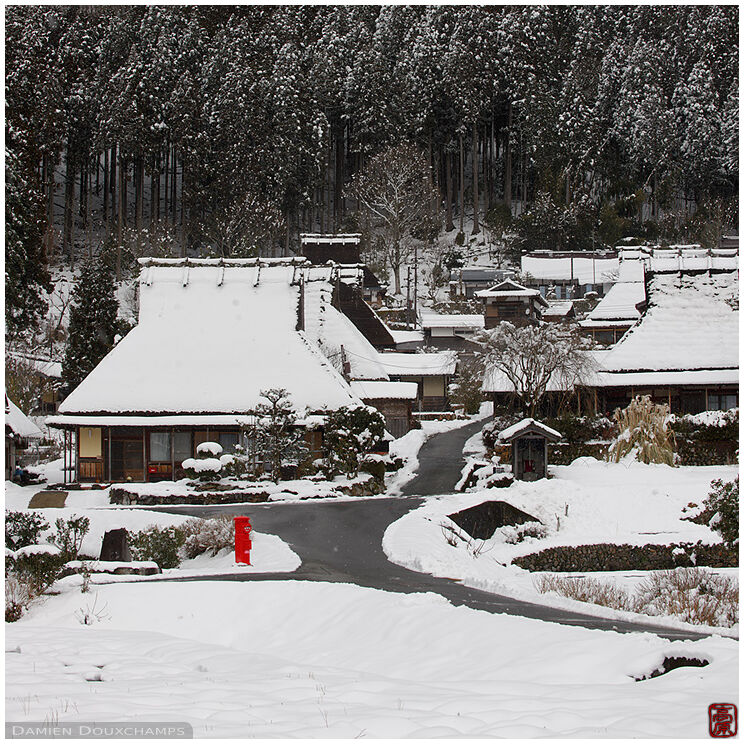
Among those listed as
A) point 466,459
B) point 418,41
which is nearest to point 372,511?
point 466,459

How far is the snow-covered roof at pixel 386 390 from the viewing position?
42750mm

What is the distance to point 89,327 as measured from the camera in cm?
4750

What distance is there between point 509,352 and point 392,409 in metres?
9.30

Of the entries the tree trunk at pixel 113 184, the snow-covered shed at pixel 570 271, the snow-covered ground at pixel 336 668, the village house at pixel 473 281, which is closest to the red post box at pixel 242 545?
the snow-covered ground at pixel 336 668

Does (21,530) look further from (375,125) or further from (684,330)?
(375,125)

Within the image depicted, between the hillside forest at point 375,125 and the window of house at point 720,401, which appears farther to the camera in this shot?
the hillside forest at point 375,125

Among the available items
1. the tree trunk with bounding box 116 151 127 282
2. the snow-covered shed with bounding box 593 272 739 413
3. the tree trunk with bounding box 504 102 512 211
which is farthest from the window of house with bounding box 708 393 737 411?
the tree trunk with bounding box 504 102 512 211

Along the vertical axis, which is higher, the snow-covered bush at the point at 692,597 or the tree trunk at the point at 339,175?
the tree trunk at the point at 339,175

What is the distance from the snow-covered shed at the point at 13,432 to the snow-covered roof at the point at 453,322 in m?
32.1

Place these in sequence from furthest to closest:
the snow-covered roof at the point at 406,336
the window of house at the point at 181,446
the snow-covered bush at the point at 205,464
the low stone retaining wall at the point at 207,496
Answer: the snow-covered roof at the point at 406,336 → the window of house at the point at 181,446 → the snow-covered bush at the point at 205,464 → the low stone retaining wall at the point at 207,496

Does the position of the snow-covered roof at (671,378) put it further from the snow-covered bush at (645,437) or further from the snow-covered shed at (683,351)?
the snow-covered bush at (645,437)

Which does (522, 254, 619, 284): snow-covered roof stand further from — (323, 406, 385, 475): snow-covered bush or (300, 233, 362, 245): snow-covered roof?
(323, 406, 385, 475): snow-covered bush

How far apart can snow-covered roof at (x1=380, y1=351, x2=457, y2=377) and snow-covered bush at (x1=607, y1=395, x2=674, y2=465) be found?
17.2m

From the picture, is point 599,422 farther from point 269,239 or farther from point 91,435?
point 269,239
